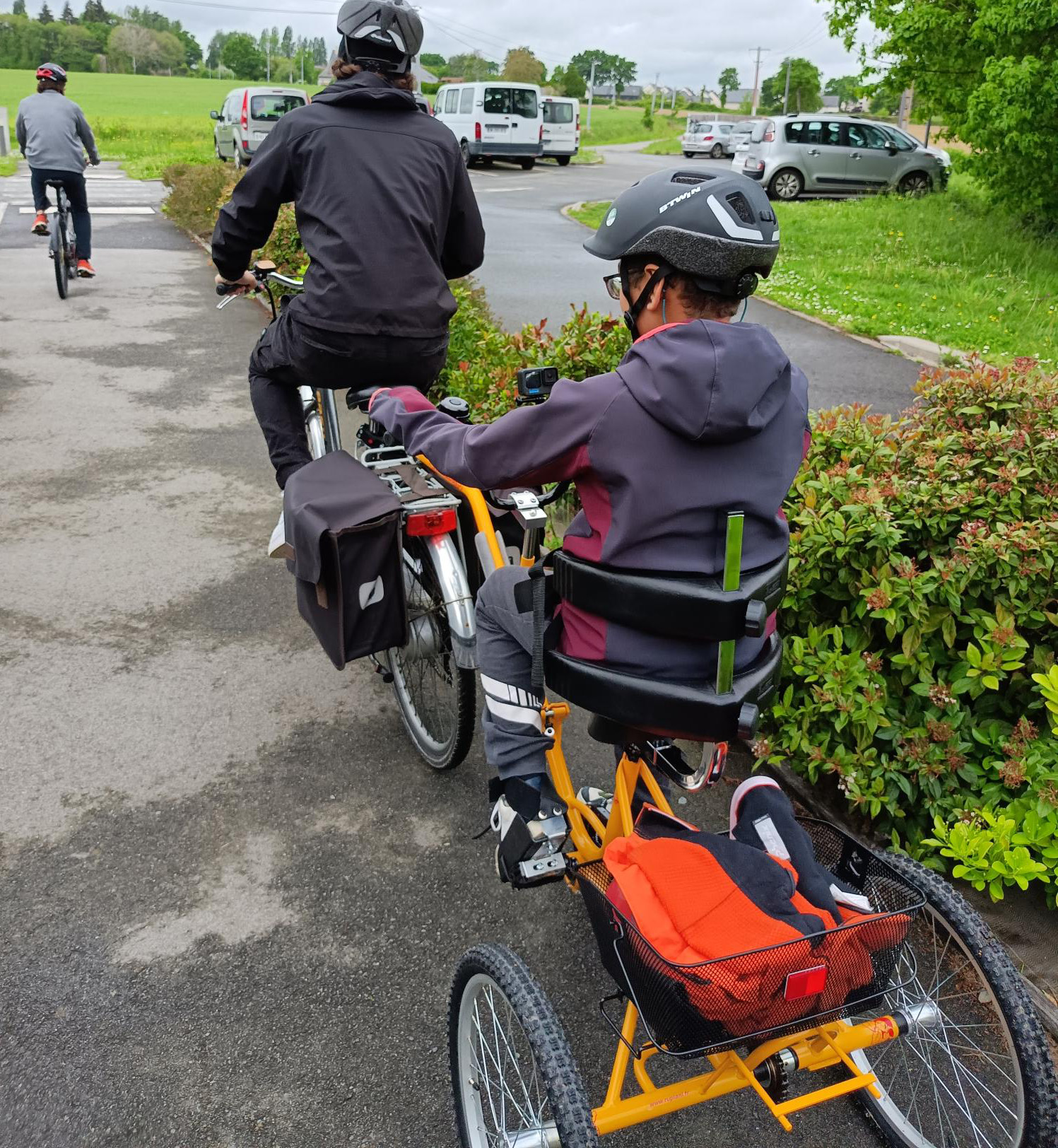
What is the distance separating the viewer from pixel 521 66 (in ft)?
211

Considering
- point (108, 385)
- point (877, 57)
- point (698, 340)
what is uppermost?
point (877, 57)

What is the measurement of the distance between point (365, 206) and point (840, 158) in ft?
63.8

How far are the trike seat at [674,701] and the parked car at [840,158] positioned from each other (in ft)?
66.3

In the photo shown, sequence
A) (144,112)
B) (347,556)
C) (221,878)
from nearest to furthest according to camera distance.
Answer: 1. (347,556)
2. (221,878)
3. (144,112)

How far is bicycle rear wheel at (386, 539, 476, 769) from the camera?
340 centimetres

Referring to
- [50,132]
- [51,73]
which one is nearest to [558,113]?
[51,73]

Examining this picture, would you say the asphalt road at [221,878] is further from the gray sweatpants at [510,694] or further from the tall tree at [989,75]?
the tall tree at [989,75]

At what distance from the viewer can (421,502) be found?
3.33m

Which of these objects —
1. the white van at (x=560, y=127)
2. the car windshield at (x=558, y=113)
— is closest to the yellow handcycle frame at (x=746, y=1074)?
the white van at (x=560, y=127)

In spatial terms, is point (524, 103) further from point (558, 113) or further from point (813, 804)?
point (813, 804)

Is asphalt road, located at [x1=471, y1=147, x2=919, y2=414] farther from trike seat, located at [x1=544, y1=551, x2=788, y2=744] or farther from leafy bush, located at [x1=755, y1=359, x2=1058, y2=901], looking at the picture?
leafy bush, located at [x1=755, y1=359, x2=1058, y2=901]

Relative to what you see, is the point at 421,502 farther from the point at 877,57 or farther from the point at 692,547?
the point at 877,57

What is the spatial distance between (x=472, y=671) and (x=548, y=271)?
11.1 m

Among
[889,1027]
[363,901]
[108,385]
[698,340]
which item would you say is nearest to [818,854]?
[889,1027]
